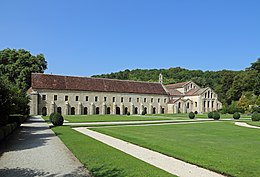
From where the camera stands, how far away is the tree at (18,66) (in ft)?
175

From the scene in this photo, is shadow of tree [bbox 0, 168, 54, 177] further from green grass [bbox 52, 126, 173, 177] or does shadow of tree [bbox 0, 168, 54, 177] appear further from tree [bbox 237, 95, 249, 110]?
tree [bbox 237, 95, 249, 110]

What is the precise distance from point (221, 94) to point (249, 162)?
8126cm

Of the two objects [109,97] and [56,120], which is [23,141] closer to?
[56,120]

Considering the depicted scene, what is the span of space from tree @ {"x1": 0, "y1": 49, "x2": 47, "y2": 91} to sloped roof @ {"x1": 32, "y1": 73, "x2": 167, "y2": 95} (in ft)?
12.1

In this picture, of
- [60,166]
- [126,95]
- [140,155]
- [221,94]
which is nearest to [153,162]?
[140,155]

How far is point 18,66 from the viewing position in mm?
54375

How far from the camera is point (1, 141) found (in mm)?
13562

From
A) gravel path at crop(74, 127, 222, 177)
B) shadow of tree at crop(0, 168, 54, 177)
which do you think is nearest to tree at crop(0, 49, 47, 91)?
gravel path at crop(74, 127, 222, 177)

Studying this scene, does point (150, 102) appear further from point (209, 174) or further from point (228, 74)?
point (209, 174)

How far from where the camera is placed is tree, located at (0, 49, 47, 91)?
5344 centimetres

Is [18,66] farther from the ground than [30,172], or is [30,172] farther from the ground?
[18,66]

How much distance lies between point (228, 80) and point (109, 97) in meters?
44.9

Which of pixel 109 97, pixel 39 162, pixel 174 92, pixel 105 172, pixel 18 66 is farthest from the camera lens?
pixel 174 92

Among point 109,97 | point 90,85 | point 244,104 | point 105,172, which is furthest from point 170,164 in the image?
point 244,104
